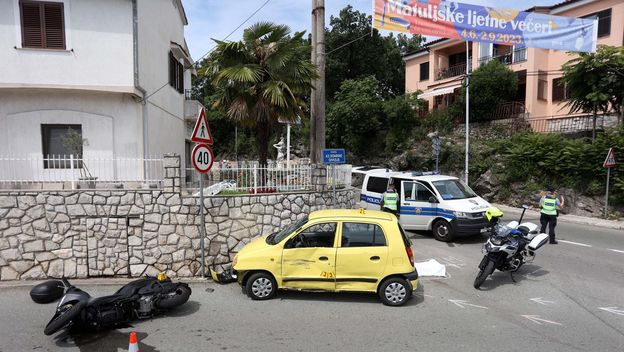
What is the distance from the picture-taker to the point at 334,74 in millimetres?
35562

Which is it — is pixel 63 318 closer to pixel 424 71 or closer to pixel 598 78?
pixel 598 78

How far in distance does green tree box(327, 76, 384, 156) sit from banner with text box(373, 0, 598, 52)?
51.4 ft

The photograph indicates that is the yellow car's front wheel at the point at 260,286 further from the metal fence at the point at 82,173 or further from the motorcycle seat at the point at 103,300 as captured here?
the metal fence at the point at 82,173

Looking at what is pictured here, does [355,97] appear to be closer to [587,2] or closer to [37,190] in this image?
[587,2]

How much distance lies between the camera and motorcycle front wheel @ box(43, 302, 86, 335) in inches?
194

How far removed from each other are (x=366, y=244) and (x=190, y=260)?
4.39 meters

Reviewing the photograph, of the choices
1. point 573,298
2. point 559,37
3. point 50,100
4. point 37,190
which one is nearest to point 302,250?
point 573,298

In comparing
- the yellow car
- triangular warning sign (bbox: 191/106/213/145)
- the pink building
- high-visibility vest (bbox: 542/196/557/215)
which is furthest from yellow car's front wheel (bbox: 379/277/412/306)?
the pink building

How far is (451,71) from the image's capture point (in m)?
29.4

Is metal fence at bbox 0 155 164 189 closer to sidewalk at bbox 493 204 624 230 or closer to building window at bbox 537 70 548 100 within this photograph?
sidewalk at bbox 493 204 624 230

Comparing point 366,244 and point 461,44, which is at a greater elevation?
point 461,44

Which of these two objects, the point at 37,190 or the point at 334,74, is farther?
the point at 334,74

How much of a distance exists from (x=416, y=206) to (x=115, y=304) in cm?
867

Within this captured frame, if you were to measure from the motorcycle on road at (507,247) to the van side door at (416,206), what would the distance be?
3.48 m
